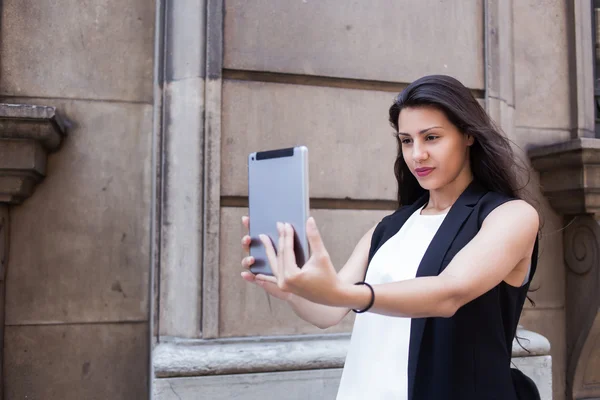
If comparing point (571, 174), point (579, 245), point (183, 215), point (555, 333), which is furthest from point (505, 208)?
point (555, 333)

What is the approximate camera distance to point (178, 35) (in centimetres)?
329

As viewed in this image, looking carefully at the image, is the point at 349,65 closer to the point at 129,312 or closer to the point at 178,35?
the point at 178,35

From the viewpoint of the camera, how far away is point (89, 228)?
3.48 m

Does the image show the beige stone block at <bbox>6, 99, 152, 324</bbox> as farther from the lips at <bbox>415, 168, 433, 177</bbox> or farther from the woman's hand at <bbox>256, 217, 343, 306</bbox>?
the woman's hand at <bbox>256, 217, 343, 306</bbox>

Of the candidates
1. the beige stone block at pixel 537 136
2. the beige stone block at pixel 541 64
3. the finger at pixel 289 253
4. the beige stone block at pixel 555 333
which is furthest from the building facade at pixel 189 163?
the finger at pixel 289 253

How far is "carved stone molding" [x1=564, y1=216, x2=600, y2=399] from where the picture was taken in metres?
3.94

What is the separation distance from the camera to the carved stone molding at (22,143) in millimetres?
3029

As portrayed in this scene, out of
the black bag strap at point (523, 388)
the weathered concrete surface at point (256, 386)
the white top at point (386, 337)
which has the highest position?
the white top at point (386, 337)

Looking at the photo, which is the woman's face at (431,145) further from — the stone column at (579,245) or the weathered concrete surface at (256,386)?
the stone column at (579,245)

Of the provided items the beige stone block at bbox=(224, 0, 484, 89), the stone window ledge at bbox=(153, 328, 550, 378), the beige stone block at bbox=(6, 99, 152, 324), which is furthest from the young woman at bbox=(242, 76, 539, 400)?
the beige stone block at bbox=(6, 99, 152, 324)

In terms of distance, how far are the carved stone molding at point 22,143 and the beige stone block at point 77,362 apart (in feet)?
2.64

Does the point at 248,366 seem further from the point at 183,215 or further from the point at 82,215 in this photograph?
the point at 82,215

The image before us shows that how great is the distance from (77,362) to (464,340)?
2479mm

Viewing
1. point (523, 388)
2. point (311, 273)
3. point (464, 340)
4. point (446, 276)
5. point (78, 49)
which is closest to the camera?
point (311, 273)
